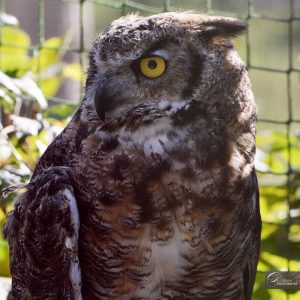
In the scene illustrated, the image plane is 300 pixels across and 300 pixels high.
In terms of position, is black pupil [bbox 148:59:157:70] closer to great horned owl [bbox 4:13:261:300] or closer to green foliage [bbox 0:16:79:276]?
great horned owl [bbox 4:13:261:300]

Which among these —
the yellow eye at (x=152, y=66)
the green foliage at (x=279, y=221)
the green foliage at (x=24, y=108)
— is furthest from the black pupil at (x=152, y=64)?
the green foliage at (x=279, y=221)

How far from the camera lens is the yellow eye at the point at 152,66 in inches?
97.6

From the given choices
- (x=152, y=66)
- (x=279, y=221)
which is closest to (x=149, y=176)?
(x=152, y=66)

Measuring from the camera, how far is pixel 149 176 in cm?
256

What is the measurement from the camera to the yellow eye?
2.48m

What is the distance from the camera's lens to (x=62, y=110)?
3.60 meters

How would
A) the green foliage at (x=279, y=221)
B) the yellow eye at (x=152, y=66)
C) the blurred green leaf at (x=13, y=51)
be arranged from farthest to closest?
the blurred green leaf at (x=13, y=51) → the green foliage at (x=279, y=221) → the yellow eye at (x=152, y=66)

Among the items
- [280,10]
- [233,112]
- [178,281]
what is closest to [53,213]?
[178,281]

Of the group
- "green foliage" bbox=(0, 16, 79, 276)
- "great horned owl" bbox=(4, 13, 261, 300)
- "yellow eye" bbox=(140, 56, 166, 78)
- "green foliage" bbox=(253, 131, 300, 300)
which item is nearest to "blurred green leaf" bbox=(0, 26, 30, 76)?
"green foliage" bbox=(0, 16, 79, 276)

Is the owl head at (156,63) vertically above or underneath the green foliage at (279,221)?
above

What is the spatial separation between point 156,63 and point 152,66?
14 mm

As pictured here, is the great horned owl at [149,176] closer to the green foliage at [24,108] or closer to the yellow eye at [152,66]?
the yellow eye at [152,66]

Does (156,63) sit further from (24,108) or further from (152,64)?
(24,108)

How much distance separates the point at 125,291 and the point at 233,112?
1.94 feet
